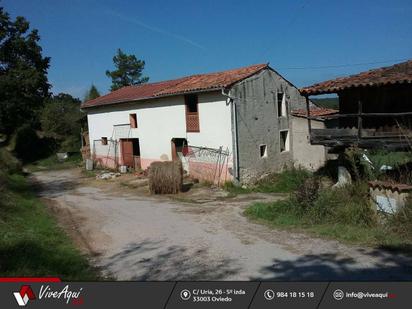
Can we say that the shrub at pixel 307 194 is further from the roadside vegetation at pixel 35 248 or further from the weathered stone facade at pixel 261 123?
the weathered stone facade at pixel 261 123

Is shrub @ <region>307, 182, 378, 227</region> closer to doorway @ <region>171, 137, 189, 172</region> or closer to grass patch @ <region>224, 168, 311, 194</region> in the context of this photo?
grass patch @ <region>224, 168, 311, 194</region>

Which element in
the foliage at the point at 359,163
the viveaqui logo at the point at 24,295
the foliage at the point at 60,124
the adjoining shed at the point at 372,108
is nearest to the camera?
the viveaqui logo at the point at 24,295

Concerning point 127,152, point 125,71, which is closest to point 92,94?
point 125,71

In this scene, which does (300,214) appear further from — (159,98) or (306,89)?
(159,98)

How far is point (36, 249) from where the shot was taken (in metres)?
7.93

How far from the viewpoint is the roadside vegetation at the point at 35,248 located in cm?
660

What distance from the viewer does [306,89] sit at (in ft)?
43.3

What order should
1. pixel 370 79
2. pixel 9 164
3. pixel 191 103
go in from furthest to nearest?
pixel 9 164
pixel 191 103
pixel 370 79

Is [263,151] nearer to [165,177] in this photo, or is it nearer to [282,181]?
[282,181]

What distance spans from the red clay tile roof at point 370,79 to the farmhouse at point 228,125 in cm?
531

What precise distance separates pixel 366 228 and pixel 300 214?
1.93 metres

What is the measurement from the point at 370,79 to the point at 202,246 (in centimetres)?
677

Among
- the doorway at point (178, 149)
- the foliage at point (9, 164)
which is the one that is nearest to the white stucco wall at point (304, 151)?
the doorway at point (178, 149)

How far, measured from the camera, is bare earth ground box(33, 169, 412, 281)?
6.57m
